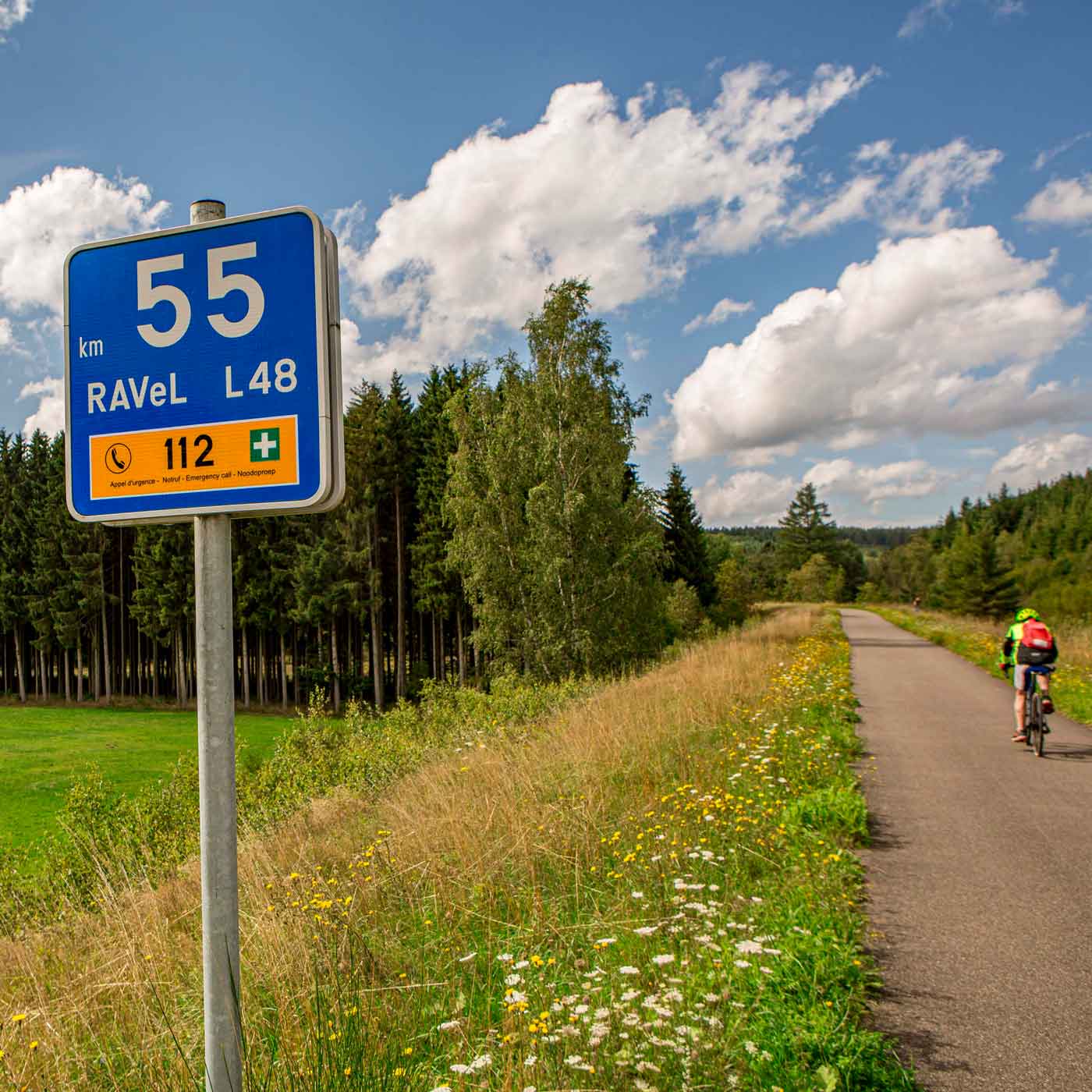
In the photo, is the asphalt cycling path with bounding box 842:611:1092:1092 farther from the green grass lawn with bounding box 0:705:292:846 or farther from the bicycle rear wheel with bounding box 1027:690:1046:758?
the green grass lawn with bounding box 0:705:292:846

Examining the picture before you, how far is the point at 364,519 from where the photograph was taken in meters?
40.3

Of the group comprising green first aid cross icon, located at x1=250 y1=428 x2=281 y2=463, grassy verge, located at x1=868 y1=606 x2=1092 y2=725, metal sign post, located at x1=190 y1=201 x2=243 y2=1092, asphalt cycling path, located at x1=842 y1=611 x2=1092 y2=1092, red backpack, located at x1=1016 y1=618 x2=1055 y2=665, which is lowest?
grassy verge, located at x1=868 y1=606 x2=1092 y2=725

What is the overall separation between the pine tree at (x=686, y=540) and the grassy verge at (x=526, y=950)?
4063 centimetres

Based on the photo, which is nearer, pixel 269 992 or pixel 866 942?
pixel 269 992

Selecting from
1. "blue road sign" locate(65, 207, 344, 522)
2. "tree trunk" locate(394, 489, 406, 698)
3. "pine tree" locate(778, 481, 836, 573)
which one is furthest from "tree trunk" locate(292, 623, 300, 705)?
"pine tree" locate(778, 481, 836, 573)


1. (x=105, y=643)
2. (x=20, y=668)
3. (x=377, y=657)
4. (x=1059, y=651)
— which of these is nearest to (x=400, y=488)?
(x=377, y=657)

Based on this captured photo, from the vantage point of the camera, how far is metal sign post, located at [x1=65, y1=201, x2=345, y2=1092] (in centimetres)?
177

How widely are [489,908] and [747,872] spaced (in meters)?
1.64

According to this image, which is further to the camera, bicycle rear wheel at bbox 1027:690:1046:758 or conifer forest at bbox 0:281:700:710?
conifer forest at bbox 0:281:700:710

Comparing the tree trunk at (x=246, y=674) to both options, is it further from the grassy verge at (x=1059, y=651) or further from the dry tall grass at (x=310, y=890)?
the dry tall grass at (x=310, y=890)

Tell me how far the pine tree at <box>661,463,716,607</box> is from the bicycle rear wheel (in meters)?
37.3

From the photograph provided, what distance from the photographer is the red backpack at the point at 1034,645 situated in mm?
10078

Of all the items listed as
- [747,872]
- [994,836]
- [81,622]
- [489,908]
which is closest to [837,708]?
[994,836]

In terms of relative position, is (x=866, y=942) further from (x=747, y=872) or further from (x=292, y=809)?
(x=292, y=809)
